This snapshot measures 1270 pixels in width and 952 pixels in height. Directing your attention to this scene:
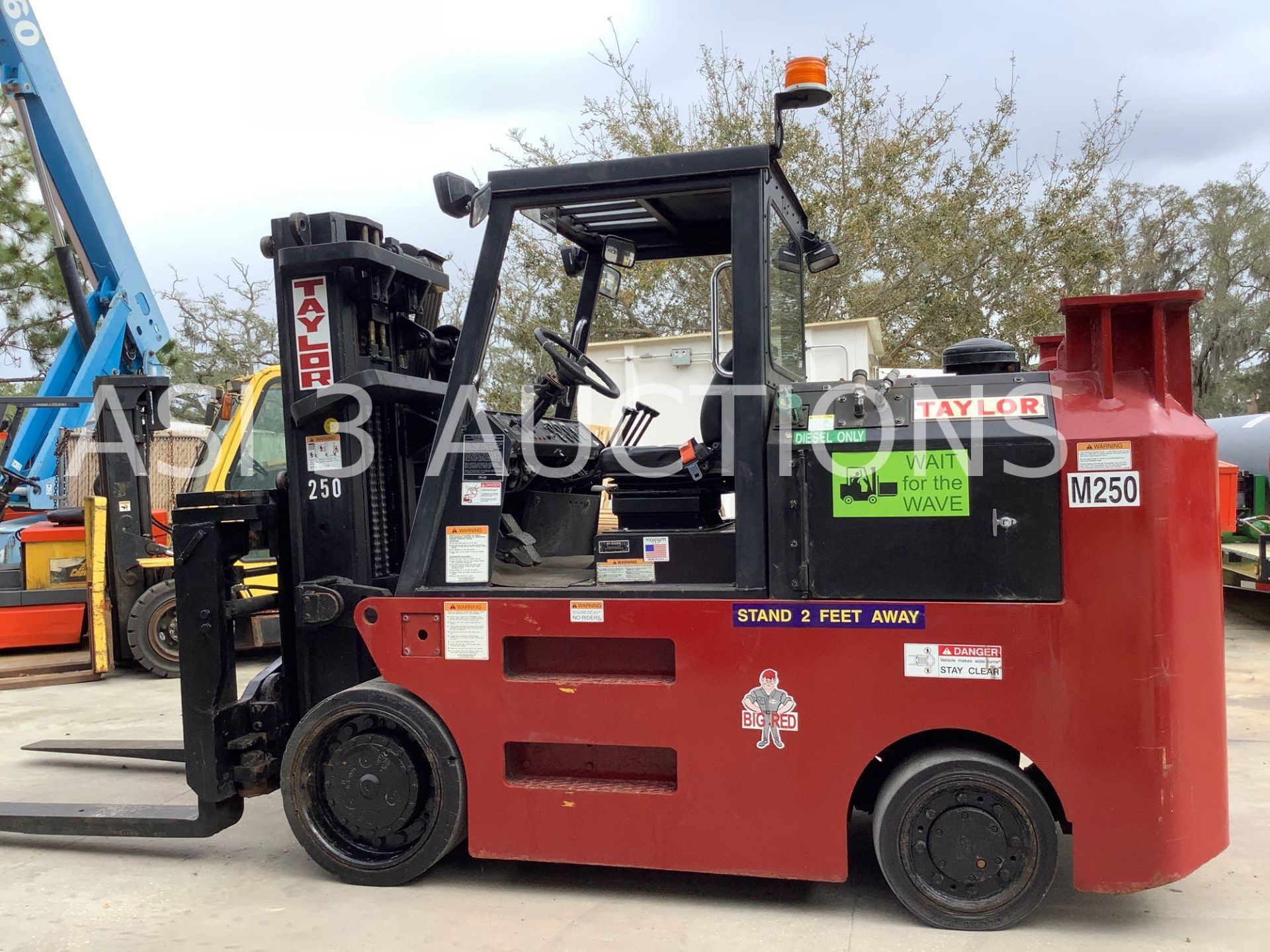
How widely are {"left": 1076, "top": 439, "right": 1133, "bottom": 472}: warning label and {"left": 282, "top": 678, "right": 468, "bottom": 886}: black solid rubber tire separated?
7.80 feet

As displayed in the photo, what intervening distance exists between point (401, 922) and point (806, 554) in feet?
6.17

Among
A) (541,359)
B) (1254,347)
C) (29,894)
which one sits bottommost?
(29,894)

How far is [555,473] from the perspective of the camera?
4371mm

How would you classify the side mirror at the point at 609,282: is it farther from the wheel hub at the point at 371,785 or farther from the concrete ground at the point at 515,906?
the concrete ground at the point at 515,906

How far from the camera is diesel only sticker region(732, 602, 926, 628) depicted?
3.57m

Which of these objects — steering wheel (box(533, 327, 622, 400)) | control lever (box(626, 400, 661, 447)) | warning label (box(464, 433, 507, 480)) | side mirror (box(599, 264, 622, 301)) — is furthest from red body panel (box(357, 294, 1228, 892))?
side mirror (box(599, 264, 622, 301))

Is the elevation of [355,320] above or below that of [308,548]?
above

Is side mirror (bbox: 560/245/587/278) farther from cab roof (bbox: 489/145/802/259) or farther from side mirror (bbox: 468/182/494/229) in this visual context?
side mirror (bbox: 468/182/494/229)

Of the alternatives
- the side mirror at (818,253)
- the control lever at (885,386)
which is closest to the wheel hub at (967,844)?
the control lever at (885,386)

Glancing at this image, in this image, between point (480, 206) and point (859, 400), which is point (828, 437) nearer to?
point (859, 400)

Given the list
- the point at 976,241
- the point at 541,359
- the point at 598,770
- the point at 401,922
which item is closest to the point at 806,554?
the point at 598,770

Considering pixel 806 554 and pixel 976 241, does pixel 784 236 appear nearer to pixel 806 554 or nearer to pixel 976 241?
pixel 806 554

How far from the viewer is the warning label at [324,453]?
4402 mm

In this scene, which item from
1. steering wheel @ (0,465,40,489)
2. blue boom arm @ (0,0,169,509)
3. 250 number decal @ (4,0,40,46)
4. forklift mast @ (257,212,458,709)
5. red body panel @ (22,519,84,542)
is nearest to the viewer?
forklift mast @ (257,212,458,709)
